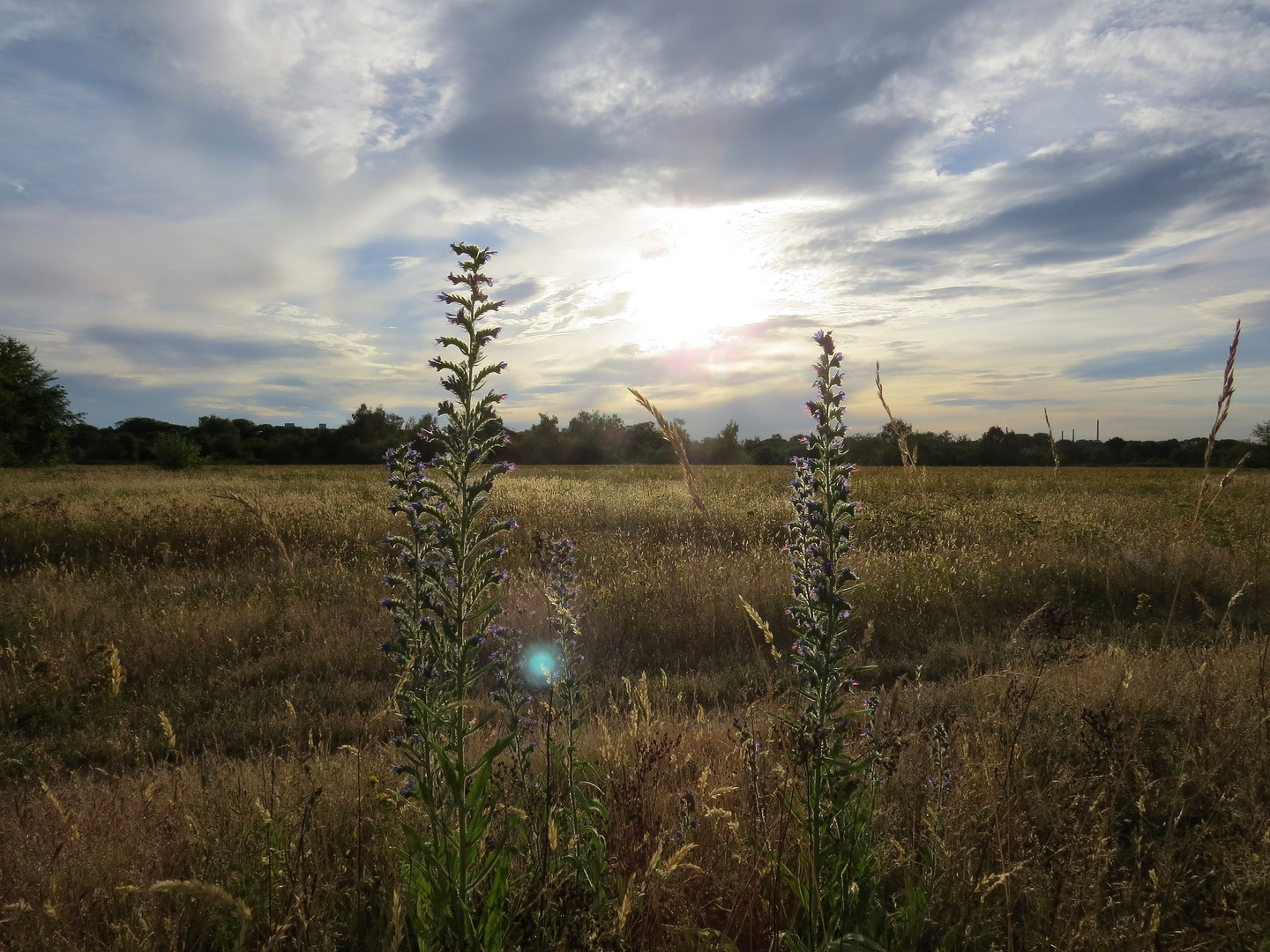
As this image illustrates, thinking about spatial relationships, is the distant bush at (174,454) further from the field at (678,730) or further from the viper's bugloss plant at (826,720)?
the viper's bugloss plant at (826,720)

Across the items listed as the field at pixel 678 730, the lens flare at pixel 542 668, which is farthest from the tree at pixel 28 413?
the lens flare at pixel 542 668

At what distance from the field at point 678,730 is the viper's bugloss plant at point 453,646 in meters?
0.21

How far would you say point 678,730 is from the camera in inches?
191

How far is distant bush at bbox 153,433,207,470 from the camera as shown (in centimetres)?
5641

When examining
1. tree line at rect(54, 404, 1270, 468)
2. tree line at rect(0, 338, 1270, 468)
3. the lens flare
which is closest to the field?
the lens flare

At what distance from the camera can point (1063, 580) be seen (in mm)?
10219

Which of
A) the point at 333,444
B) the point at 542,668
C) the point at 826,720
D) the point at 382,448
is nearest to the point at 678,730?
the point at 542,668

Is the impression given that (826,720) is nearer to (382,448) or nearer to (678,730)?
(678,730)

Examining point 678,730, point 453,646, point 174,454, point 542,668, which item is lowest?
point 678,730

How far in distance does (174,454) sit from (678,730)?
6474 cm

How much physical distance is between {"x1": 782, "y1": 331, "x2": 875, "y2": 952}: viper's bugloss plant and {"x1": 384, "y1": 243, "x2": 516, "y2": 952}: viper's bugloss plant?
1.00m

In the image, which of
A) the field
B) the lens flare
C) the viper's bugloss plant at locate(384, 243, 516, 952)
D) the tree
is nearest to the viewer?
the viper's bugloss plant at locate(384, 243, 516, 952)

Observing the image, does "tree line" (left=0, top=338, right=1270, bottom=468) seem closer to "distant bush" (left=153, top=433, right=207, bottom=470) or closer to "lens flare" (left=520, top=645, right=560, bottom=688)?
"distant bush" (left=153, top=433, right=207, bottom=470)

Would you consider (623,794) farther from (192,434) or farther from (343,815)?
(192,434)
